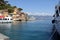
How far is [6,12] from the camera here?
152750 mm

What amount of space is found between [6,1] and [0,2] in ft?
46.6

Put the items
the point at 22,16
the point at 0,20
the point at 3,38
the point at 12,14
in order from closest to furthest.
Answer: the point at 3,38 < the point at 0,20 < the point at 12,14 < the point at 22,16

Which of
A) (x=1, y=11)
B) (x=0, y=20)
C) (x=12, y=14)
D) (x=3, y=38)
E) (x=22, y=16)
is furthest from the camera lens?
→ (x=22, y=16)

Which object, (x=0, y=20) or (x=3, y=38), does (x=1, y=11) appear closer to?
(x=0, y=20)

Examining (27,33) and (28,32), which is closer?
(27,33)

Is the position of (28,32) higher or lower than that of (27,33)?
lower

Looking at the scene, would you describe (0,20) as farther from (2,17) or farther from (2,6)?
(2,6)

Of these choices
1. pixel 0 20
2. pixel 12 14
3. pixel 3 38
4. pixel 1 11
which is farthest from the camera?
pixel 12 14

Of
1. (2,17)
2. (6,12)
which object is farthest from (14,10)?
(2,17)

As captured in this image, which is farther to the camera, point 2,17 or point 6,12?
point 6,12

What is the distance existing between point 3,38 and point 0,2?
16113 cm

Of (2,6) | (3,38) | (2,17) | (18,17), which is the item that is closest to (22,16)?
(18,17)

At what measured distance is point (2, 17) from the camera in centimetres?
13975

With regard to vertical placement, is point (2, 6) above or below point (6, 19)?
above
